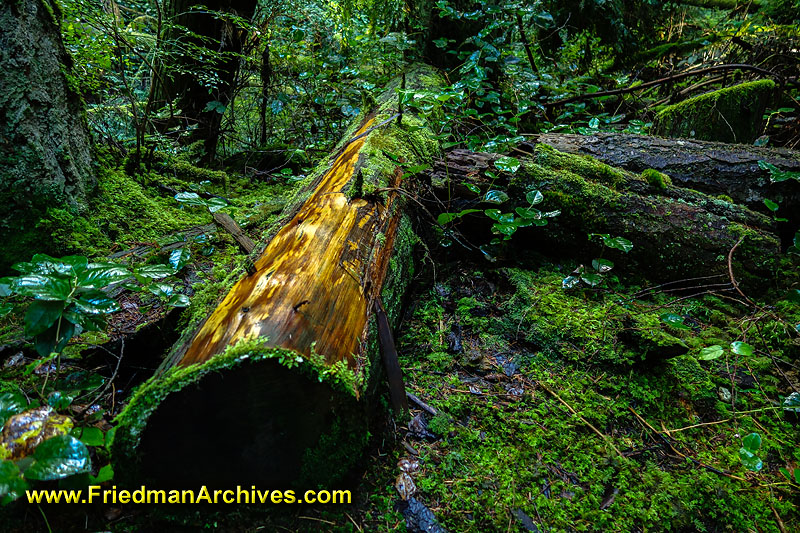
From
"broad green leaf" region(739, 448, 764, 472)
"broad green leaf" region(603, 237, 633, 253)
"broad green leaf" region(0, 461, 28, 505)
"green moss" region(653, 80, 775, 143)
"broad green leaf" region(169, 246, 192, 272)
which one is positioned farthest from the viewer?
"green moss" region(653, 80, 775, 143)

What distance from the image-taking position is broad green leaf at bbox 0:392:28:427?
47.3 inches

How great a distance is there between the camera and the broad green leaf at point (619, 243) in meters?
2.41

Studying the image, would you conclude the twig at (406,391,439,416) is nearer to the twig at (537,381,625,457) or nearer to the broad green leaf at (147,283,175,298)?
the twig at (537,381,625,457)

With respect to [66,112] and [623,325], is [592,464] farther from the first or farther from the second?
[66,112]

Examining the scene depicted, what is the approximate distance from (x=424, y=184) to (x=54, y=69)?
2526 millimetres

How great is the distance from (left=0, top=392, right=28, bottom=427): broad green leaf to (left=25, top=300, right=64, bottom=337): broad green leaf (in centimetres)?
21

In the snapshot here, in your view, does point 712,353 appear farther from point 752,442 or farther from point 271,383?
point 271,383

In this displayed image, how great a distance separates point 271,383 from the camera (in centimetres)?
121

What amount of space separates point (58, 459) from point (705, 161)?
4194 mm

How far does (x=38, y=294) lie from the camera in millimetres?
1277

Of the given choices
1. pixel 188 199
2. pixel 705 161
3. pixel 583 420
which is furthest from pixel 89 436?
pixel 705 161

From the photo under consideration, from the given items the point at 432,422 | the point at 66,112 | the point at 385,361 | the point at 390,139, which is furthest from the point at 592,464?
the point at 66,112

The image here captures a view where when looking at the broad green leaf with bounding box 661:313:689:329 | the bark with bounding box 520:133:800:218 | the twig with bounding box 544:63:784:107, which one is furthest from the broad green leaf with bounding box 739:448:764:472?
the twig with bounding box 544:63:784:107

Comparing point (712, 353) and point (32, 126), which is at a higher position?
point (32, 126)
